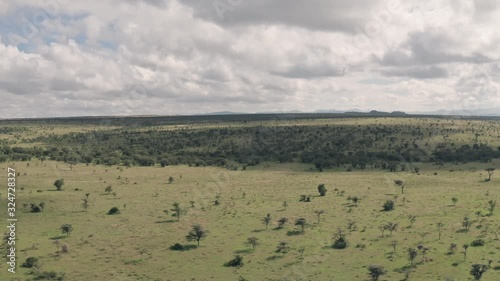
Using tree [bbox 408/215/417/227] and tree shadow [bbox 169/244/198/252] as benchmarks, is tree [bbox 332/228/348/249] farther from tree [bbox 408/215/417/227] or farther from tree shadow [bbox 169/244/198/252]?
tree shadow [bbox 169/244/198/252]

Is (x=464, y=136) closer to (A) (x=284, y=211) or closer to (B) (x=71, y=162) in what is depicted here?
(A) (x=284, y=211)

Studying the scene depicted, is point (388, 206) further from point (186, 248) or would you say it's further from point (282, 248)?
point (186, 248)

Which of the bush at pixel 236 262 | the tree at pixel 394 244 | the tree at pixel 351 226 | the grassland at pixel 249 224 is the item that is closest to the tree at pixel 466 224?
the grassland at pixel 249 224

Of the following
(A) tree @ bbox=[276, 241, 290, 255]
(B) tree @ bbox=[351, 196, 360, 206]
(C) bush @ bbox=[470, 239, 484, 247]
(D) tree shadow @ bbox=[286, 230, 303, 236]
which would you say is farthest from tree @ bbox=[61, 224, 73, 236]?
(C) bush @ bbox=[470, 239, 484, 247]

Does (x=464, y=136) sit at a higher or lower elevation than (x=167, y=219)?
higher

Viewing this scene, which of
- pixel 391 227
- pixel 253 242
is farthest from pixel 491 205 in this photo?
pixel 253 242

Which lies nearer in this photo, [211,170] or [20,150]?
[211,170]

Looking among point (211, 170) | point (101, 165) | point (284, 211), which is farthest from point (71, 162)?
point (284, 211)
